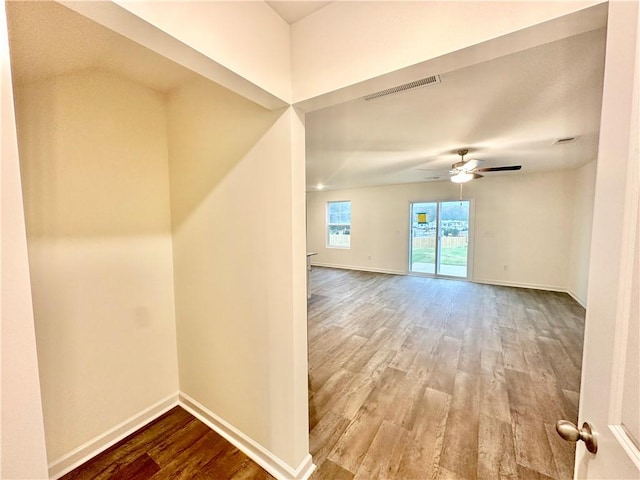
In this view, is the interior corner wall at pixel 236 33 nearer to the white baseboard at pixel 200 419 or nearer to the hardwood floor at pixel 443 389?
the white baseboard at pixel 200 419

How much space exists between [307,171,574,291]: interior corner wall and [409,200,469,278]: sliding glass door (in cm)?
19

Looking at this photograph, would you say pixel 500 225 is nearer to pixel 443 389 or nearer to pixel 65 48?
pixel 443 389

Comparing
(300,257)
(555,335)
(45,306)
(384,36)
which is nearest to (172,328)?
(45,306)

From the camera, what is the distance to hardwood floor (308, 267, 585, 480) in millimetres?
1631

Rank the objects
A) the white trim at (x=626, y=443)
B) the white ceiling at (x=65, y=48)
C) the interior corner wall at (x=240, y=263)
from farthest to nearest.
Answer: the interior corner wall at (x=240, y=263)
the white ceiling at (x=65, y=48)
the white trim at (x=626, y=443)

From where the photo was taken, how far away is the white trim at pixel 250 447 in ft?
4.96

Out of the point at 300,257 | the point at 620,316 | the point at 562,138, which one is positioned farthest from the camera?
the point at 562,138

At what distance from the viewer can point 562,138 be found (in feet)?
10.1

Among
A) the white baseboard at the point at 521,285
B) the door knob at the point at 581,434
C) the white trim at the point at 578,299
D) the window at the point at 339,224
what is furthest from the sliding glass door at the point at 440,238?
the door knob at the point at 581,434

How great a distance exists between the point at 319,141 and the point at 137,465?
335cm

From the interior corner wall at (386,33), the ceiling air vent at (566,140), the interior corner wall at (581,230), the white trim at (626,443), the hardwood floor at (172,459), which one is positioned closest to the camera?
the white trim at (626,443)

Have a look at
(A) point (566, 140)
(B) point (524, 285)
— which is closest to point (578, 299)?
(B) point (524, 285)

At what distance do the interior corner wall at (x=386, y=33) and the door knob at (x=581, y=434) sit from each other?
1.18 m

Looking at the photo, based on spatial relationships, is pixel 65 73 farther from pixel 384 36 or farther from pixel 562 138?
pixel 562 138
